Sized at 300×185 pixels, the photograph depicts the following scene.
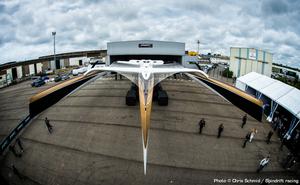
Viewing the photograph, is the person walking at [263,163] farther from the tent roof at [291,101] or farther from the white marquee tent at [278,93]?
the tent roof at [291,101]

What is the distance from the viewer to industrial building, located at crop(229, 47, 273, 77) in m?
33.2

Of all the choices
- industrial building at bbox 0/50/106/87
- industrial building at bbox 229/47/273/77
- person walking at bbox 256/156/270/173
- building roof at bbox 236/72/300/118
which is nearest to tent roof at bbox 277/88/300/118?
building roof at bbox 236/72/300/118

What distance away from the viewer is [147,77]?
11.6 metres

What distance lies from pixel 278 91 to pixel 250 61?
22.8 m

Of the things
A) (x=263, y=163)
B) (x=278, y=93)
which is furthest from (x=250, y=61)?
(x=263, y=163)

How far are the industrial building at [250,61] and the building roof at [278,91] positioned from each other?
52.6 feet

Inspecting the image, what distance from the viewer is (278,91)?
14773mm

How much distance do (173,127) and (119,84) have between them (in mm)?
12527

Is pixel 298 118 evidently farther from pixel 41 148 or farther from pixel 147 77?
pixel 41 148

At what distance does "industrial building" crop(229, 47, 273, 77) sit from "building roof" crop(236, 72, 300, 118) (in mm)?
16038

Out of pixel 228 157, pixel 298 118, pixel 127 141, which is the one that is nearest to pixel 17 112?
pixel 127 141

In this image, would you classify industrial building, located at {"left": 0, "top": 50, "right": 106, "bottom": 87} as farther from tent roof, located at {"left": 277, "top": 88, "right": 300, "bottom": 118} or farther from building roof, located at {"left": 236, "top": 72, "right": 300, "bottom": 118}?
tent roof, located at {"left": 277, "top": 88, "right": 300, "bottom": 118}

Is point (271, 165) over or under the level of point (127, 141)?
under

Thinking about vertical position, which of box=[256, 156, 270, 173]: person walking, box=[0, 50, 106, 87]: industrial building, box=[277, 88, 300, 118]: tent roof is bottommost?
box=[256, 156, 270, 173]: person walking
